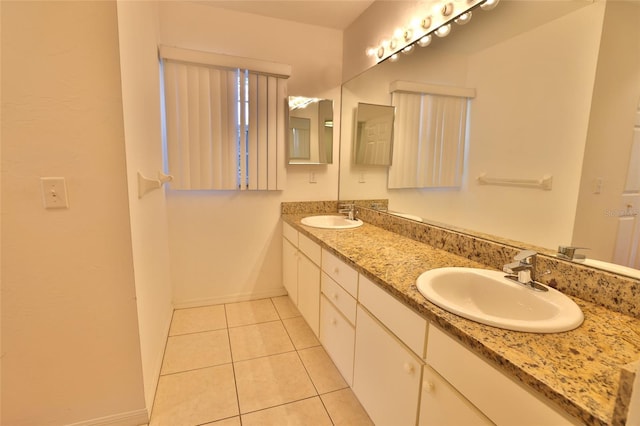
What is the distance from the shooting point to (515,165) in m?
1.33

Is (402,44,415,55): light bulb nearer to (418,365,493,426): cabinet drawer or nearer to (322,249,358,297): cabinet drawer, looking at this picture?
(322,249,358,297): cabinet drawer

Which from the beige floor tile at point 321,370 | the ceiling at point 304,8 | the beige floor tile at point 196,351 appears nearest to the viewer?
the beige floor tile at point 321,370

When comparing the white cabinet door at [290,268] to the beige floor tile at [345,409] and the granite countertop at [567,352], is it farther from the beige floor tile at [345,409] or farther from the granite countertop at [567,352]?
the granite countertop at [567,352]

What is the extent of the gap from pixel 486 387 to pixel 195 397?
4.86 feet

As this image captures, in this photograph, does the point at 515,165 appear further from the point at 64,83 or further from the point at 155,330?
the point at 155,330

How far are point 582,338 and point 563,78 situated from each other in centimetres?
95

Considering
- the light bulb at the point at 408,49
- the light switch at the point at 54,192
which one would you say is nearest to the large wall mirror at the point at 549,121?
the light bulb at the point at 408,49

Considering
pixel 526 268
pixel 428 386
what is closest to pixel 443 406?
pixel 428 386

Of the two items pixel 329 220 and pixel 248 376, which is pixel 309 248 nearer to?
pixel 329 220

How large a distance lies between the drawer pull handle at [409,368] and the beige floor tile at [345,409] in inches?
24.5

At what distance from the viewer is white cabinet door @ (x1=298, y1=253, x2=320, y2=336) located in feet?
6.33

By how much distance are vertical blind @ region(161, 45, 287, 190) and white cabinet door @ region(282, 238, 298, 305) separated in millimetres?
538

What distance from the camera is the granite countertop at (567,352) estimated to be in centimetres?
57

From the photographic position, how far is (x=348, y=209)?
262 centimetres
